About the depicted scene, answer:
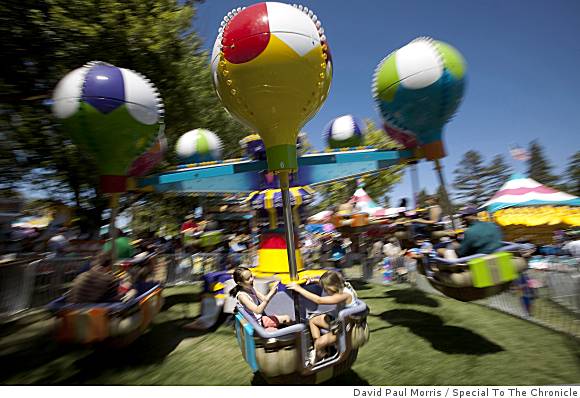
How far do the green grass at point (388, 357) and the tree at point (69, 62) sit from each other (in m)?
2.67

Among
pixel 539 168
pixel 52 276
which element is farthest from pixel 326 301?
pixel 539 168

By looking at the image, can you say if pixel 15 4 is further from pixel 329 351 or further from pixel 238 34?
pixel 329 351

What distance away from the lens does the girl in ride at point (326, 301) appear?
2814mm

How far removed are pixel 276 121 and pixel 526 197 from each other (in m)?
13.9

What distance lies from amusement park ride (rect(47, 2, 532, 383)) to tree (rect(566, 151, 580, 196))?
149 ft

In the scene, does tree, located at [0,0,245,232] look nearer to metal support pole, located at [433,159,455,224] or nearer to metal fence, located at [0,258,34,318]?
metal fence, located at [0,258,34,318]

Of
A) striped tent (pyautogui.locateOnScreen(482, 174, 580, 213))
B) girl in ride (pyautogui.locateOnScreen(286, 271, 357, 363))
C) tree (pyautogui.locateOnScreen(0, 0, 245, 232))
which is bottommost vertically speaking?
girl in ride (pyautogui.locateOnScreen(286, 271, 357, 363))

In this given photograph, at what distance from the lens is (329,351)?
289cm

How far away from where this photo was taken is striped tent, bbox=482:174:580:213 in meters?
12.8

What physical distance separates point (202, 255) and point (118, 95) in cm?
635

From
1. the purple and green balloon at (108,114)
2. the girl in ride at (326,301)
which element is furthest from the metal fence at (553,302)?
the purple and green balloon at (108,114)

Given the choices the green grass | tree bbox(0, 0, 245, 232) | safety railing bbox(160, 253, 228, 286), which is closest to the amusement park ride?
the green grass

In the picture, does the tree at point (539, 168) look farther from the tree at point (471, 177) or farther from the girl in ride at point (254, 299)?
the girl in ride at point (254, 299)

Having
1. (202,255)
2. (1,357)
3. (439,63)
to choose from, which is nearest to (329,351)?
(439,63)
